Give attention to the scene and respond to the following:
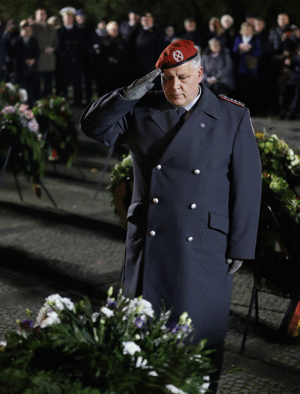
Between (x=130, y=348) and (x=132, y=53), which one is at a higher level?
(x=132, y=53)

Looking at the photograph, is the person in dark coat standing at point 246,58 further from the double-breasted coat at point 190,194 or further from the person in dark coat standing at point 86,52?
the double-breasted coat at point 190,194

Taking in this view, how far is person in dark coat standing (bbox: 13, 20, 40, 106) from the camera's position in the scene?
52.3 feet

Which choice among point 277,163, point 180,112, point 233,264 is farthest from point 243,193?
point 277,163

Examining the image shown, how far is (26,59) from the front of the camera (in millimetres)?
16125

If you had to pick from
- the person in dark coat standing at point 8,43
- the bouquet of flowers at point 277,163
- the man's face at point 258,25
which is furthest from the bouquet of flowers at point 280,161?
the person in dark coat standing at point 8,43

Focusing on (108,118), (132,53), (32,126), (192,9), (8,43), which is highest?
(192,9)

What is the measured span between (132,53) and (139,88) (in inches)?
546

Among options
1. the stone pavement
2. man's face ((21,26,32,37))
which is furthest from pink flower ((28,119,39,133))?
man's face ((21,26,32,37))

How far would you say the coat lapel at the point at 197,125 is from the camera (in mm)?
3365

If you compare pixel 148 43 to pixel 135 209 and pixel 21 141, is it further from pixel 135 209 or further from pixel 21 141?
pixel 135 209

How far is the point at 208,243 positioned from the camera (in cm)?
345

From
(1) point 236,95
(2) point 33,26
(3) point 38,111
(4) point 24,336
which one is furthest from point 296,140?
(4) point 24,336

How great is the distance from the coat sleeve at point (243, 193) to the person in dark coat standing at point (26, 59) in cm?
1322

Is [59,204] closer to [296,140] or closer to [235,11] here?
[296,140]
